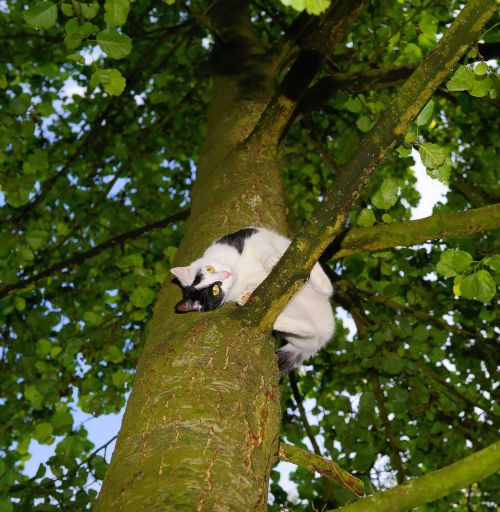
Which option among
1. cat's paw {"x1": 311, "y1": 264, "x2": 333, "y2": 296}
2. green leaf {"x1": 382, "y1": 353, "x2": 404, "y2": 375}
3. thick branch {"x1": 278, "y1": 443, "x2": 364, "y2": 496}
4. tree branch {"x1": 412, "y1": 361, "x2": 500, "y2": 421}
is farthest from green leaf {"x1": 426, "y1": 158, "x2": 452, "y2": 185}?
tree branch {"x1": 412, "y1": 361, "x2": 500, "y2": 421}

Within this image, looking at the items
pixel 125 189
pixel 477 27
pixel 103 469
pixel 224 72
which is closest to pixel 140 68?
pixel 224 72

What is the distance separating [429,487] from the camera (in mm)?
1331

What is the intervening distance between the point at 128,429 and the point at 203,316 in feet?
1.86

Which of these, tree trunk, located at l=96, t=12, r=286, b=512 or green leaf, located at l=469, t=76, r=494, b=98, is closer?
tree trunk, located at l=96, t=12, r=286, b=512

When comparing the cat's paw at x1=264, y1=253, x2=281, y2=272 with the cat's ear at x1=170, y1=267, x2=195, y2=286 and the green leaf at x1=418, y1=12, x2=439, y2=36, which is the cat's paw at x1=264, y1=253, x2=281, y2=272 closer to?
the cat's ear at x1=170, y1=267, x2=195, y2=286

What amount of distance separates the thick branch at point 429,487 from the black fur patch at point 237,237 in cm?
156

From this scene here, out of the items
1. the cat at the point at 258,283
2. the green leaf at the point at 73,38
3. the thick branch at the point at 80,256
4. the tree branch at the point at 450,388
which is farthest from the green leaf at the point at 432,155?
the tree branch at the point at 450,388

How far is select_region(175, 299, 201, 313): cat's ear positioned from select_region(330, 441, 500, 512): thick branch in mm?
1144

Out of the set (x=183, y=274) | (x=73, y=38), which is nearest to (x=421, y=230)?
(x=183, y=274)

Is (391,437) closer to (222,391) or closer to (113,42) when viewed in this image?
(222,391)

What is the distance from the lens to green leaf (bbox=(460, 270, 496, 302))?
2.17 m

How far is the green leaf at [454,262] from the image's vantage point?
7.35ft

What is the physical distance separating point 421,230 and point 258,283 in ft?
4.24

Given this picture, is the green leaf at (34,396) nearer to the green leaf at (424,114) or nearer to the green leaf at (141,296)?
the green leaf at (141,296)
